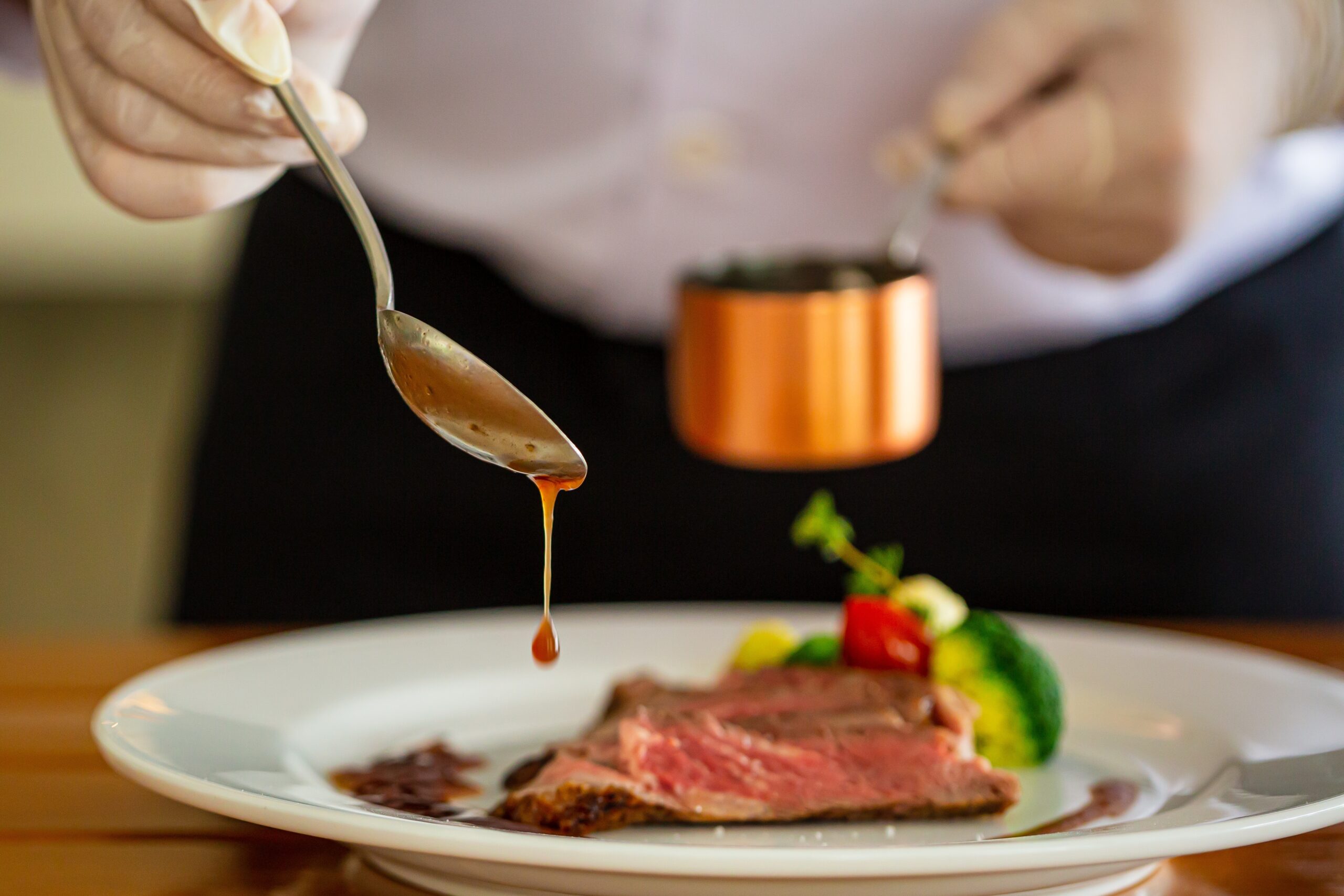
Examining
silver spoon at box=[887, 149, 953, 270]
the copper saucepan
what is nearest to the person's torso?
silver spoon at box=[887, 149, 953, 270]

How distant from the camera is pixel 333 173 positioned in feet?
2.66

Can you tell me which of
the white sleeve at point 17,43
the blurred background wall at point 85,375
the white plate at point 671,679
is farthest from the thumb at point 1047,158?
the blurred background wall at point 85,375

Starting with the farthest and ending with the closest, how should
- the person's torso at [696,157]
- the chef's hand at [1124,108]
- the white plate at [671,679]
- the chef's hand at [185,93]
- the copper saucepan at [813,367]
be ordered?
1. the person's torso at [696,157]
2. the chef's hand at [1124,108]
3. the copper saucepan at [813,367]
4. the chef's hand at [185,93]
5. the white plate at [671,679]

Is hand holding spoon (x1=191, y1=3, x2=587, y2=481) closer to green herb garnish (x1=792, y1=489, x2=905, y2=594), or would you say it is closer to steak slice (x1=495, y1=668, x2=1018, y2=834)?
steak slice (x1=495, y1=668, x2=1018, y2=834)

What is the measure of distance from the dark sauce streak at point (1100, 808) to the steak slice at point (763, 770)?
4 centimetres

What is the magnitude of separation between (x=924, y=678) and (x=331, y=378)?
0.81 meters

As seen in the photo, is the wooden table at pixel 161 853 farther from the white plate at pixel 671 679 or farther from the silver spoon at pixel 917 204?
the silver spoon at pixel 917 204

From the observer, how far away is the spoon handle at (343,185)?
80 centimetres

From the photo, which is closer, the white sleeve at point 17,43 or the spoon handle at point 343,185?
the spoon handle at point 343,185

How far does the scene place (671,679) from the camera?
1283 mm

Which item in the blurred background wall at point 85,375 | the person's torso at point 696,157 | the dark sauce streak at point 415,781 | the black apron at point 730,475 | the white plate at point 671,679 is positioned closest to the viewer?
the white plate at point 671,679

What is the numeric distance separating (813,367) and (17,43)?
82 cm

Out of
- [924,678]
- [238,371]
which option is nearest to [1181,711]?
[924,678]

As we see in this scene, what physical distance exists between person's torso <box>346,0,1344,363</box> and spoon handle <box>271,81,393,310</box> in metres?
0.62
